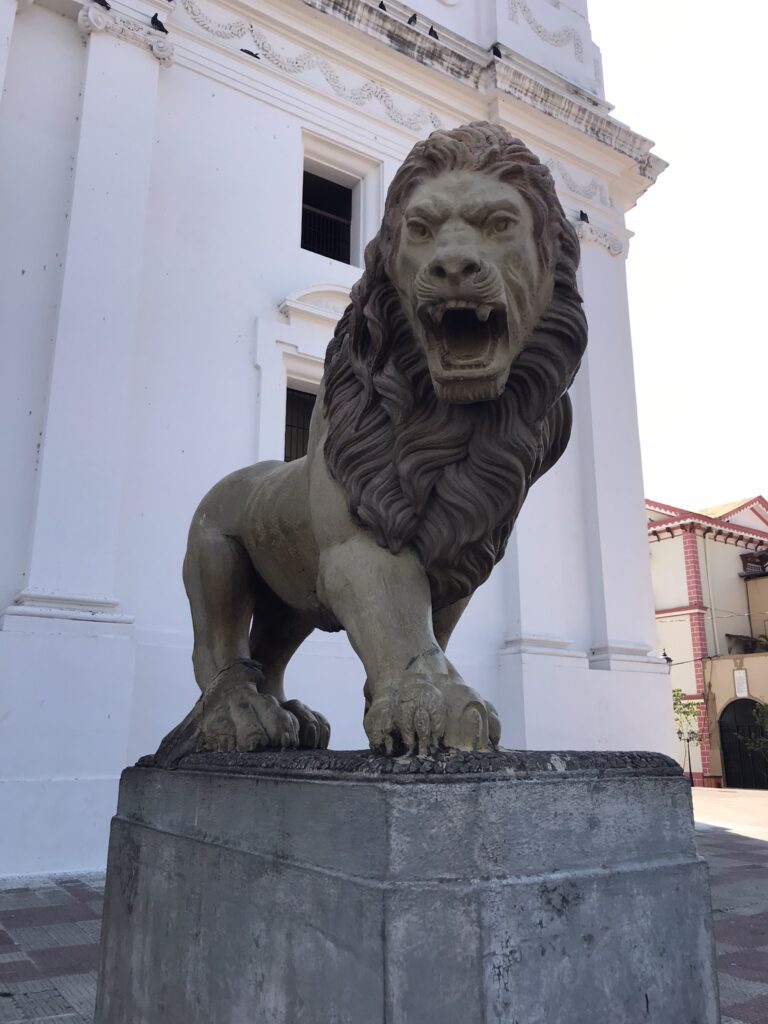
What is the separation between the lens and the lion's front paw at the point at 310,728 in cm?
206

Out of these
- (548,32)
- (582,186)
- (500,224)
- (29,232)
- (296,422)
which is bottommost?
(500,224)

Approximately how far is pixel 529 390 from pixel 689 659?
71.7 feet

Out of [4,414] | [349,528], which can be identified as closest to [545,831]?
[349,528]

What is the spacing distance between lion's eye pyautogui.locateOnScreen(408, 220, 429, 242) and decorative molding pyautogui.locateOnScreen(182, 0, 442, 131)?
6.50 meters

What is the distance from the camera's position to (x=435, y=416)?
68.7 inches

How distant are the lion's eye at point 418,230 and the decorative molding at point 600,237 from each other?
25.3 ft

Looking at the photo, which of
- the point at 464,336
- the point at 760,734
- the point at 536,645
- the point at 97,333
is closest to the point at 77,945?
the point at 464,336

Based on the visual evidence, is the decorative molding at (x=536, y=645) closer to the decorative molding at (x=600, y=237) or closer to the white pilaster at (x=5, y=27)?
the decorative molding at (x=600, y=237)

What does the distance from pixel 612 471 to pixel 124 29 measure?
5.78 meters

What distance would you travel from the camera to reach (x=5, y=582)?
507 cm

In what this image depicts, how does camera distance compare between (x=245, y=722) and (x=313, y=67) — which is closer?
(x=245, y=722)

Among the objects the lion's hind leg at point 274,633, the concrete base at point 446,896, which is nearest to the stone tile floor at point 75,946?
the concrete base at point 446,896

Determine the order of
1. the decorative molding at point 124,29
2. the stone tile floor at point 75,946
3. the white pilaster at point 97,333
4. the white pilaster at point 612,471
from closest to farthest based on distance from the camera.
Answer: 1. the stone tile floor at point 75,946
2. the white pilaster at point 97,333
3. the decorative molding at point 124,29
4. the white pilaster at point 612,471

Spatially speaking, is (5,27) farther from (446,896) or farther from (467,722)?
(446,896)
